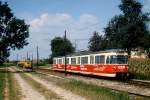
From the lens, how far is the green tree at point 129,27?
71375mm

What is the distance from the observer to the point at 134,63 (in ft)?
154

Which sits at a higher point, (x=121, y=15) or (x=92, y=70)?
(x=121, y=15)

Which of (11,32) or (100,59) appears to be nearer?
(100,59)

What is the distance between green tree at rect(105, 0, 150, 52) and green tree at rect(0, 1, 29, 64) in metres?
16.4

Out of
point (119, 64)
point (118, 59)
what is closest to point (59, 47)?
point (118, 59)

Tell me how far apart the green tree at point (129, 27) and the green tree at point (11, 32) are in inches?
647

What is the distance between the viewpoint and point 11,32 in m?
70.0

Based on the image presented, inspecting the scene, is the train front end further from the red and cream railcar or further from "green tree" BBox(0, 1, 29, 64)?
"green tree" BBox(0, 1, 29, 64)

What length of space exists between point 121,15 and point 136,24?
342 centimetres

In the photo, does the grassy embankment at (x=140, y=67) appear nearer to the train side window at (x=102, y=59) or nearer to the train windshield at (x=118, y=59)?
the train side window at (x=102, y=59)

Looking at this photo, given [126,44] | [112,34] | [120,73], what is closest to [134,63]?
[120,73]

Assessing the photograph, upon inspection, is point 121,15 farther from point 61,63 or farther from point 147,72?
point 147,72

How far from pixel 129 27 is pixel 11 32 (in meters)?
20.9

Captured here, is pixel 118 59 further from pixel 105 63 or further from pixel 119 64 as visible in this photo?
pixel 105 63
